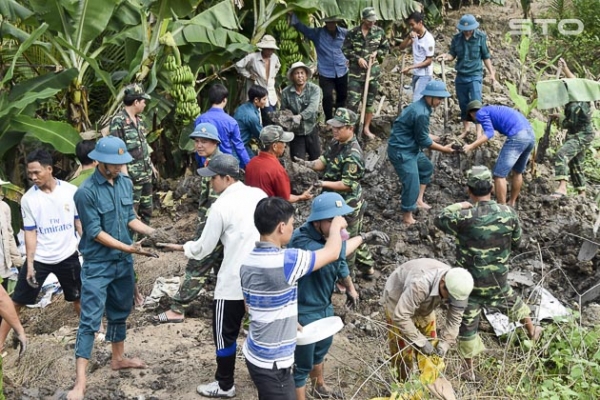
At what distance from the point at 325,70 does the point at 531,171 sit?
9.45ft

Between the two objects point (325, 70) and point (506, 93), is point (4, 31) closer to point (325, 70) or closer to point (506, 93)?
point (325, 70)

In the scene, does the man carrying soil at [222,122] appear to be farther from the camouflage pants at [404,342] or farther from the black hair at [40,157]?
the camouflage pants at [404,342]

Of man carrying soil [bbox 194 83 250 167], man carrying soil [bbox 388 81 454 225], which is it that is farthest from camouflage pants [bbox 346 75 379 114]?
man carrying soil [bbox 194 83 250 167]

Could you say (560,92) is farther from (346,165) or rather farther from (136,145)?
(136,145)

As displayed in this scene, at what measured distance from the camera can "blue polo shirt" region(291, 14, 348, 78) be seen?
9547mm

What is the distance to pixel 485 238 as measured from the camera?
582cm

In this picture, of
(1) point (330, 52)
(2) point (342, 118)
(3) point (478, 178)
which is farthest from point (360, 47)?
(3) point (478, 178)

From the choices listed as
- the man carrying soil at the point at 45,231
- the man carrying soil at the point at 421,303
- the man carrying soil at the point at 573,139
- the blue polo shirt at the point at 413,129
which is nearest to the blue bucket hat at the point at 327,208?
the man carrying soil at the point at 421,303

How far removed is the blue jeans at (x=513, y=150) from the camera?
8.10 m

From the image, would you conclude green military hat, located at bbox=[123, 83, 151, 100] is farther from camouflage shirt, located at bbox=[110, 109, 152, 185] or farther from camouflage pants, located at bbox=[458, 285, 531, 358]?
camouflage pants, located at bbox=[458, 285, 531, 358]

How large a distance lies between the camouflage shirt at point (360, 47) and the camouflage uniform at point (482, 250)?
3917 millimetres

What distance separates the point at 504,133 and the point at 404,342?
358 centimetres

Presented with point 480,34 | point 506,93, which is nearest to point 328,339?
point 480,34

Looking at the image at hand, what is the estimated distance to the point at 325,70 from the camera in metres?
9.65
